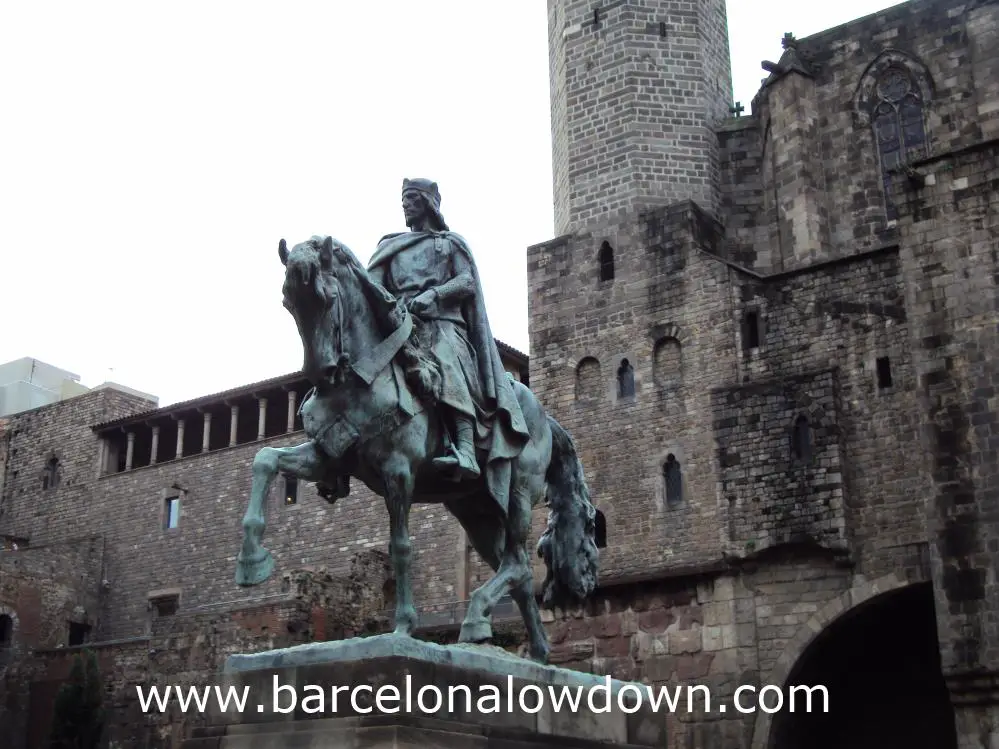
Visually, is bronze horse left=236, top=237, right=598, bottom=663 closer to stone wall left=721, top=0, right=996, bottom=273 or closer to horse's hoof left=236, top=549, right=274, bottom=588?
horse's hoof left=236, top=549, right=274, bottom=588

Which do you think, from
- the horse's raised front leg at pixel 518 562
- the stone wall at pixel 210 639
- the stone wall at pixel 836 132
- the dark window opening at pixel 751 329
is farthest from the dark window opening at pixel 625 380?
the horse's raised front leg at pixel 518 562

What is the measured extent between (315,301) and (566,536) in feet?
9.48

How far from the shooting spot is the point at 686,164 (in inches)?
1173

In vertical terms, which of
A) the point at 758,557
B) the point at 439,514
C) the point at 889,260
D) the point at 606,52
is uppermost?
the point at 606,52

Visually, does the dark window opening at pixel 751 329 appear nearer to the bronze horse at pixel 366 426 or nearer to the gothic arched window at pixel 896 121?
the gothic arched window at pixel 896 121

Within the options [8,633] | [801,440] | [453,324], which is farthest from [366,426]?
[8,633]

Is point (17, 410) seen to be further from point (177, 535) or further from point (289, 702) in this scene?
point (289, 702)

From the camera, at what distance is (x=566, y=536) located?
10.5 meters

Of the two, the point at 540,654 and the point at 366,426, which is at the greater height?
the point at 366,426

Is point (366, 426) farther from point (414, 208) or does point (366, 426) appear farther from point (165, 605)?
point (165, 605)

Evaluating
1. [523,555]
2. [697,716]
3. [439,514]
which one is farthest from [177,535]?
[523,555]

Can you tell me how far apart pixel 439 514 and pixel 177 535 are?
10038mm

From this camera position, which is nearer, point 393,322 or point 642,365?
point 393,322

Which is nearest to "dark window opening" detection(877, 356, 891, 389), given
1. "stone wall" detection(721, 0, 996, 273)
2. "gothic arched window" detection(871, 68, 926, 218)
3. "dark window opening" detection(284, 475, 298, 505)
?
"stone wall" detection(721, 0, 996, 273)
